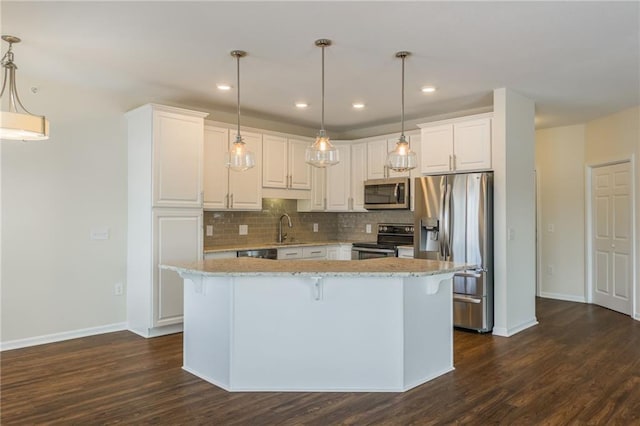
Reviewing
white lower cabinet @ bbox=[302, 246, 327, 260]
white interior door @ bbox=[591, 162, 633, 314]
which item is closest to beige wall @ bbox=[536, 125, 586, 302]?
white interior door @ bbox=[591, 162, 633, 314]

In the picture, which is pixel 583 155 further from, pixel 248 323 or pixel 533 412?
pixel 248 323

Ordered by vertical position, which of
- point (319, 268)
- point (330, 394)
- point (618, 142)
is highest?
point (618, 142)

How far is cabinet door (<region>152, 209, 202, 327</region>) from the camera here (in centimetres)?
452

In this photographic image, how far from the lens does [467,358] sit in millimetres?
3869

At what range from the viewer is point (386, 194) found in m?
5.91

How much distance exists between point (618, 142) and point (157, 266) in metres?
5.70

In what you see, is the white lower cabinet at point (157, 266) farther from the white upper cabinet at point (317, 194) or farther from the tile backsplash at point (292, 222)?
the white upper cabinet at point (317, 194)

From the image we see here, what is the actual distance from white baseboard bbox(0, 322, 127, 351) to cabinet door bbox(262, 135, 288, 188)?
7.72 ft

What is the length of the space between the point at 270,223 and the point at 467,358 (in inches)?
126

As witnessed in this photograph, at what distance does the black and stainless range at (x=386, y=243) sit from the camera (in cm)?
569

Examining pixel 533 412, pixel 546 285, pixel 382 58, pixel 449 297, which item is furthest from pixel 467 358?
pixel 546 285

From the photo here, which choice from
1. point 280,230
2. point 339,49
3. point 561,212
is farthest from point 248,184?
point 561,212

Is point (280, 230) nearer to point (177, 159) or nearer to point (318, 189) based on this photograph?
point (318, 189)

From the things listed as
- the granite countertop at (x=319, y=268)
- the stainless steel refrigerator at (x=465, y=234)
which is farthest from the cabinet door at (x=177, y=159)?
the stainless steel refrigerator at (x=465, y=234)
